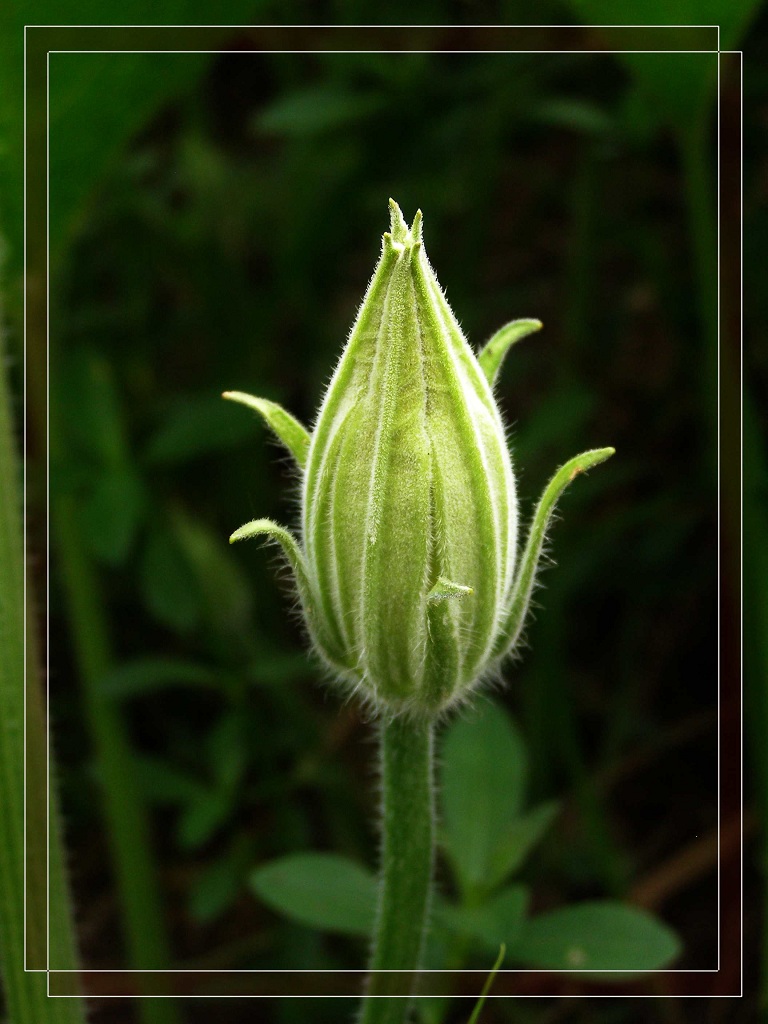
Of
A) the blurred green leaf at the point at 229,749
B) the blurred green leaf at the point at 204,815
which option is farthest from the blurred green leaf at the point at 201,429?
the blurred green leaf at the point at 204,815

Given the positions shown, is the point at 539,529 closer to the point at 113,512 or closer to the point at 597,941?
the point at 597,941

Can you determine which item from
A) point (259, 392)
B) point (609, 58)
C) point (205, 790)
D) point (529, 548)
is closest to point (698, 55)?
point (609, 58)

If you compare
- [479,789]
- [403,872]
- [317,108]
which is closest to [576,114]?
[317,108]

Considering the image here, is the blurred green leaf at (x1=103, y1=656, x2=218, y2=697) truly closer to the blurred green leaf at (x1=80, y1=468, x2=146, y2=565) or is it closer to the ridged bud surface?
the blurred green leaf at (x1=80, y1=468, x2=146, y2=565)

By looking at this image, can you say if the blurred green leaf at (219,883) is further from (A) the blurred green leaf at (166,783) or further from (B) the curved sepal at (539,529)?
(B) the curved sepal at (539,529)

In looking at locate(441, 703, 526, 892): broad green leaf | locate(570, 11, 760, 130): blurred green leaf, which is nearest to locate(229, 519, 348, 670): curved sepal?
locate(441, 703, 526, 892): broad green leaf

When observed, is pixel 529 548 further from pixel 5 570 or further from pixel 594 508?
pixel 594 508

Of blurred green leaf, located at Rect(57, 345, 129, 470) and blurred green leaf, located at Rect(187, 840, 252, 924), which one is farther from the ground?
blurred green leaf, located at Rect(57, 345, 129, 470)
